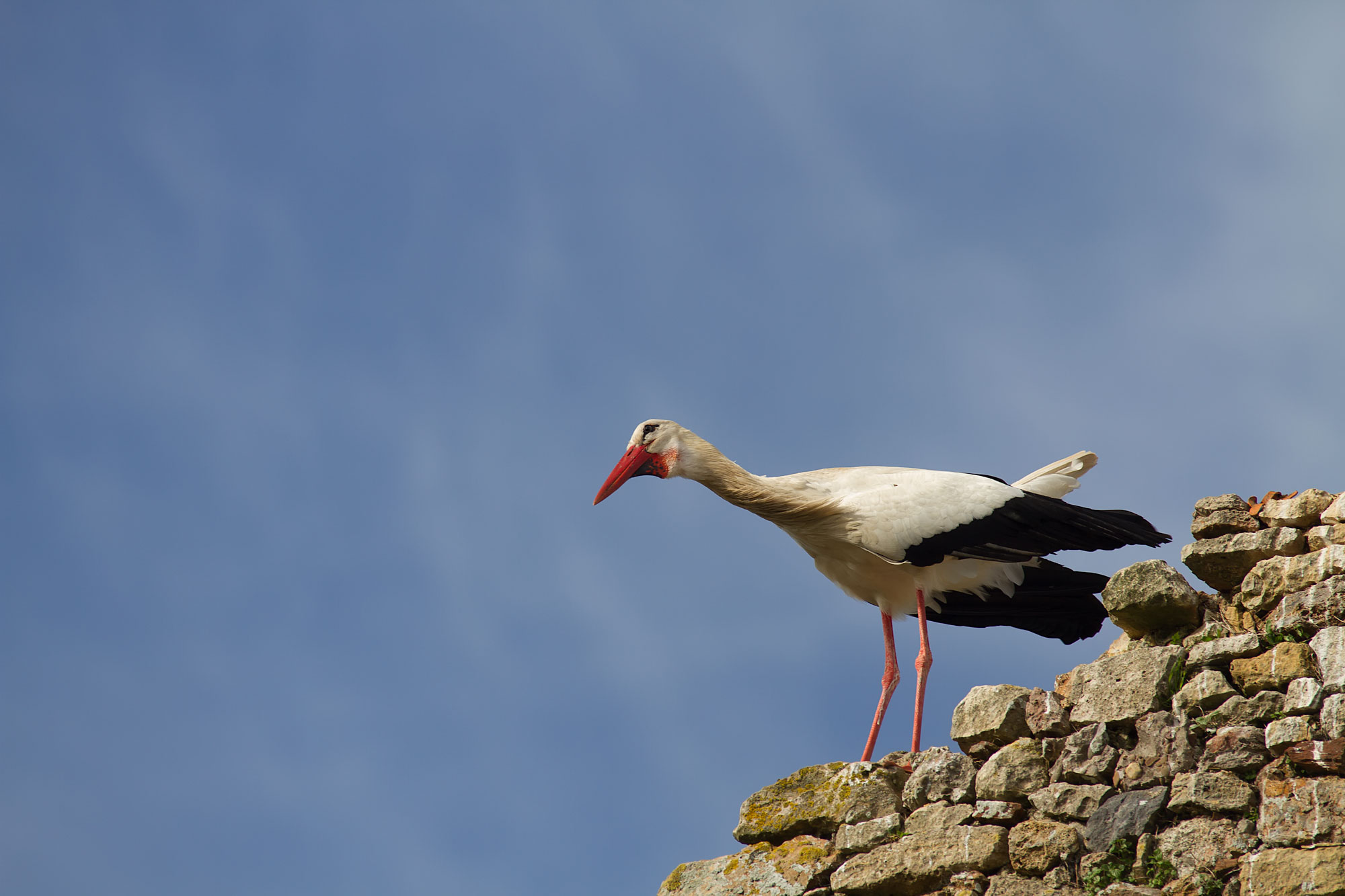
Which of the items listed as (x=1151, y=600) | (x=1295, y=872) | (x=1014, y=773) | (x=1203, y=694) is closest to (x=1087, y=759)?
(x=1014, y=773)

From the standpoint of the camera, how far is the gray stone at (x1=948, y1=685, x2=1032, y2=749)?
5547 mm

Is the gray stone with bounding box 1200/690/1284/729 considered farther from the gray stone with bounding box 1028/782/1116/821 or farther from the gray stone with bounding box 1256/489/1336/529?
the gray stone with bounding box 1256/489/1336/529

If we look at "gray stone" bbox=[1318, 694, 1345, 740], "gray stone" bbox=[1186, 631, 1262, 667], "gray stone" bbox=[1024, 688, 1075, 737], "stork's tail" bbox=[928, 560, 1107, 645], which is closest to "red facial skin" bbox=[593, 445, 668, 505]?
"stork's tail" bbox=[928, 560, 1107, 645]

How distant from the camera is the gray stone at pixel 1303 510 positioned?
5211 millimetres

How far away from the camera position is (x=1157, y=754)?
4926 mm

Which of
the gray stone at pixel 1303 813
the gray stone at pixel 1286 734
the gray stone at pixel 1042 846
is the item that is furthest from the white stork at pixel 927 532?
the gray stone at pixel 1303 813

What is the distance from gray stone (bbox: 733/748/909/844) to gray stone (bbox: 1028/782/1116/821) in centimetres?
53

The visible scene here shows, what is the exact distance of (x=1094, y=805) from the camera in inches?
196

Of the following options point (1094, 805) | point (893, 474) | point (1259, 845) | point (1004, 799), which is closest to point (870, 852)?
point (1004, 799)

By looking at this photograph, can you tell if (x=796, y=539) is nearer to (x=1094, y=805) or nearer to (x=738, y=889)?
(x=738, y=889)

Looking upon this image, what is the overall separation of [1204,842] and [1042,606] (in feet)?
9.18

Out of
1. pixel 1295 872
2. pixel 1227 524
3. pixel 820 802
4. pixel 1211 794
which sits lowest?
pixel 1295 872

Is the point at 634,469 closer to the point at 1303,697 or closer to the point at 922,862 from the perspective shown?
the point at 922,862

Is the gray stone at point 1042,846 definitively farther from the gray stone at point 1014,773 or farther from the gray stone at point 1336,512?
the gray stone at point 1336,512
